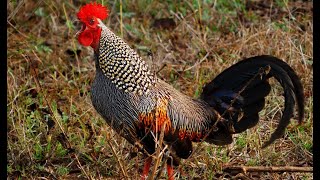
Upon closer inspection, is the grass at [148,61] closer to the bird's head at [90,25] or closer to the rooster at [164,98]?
the rooster at [164,98]

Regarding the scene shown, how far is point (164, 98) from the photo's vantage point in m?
4.44

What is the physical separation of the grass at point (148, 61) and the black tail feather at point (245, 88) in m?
0.35

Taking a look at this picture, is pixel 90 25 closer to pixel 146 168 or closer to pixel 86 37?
pixel 86 37

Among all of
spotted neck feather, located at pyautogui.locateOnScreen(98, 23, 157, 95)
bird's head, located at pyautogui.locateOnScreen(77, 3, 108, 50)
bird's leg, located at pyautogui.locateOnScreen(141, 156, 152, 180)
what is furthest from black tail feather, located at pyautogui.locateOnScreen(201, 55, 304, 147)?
bird's head, located at pyautogui.locateOnScreen(77, 3, 108, 50)

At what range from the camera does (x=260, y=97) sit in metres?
4.46

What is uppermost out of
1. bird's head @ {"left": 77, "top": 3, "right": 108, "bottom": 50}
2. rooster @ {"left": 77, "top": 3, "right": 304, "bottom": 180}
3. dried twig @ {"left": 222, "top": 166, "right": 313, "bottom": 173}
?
bird's head @ {"left": 77, "top": 3, "right": 108, "bottom": 50}

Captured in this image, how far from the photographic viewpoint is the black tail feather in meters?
4.29

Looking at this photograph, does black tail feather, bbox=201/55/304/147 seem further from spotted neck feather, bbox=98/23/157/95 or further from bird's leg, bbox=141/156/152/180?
bird's leg, bbox=141/156/152/180

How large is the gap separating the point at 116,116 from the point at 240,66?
3.06 feet

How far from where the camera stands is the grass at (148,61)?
4914 millimetres

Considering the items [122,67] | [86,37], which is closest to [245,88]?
[122,67]

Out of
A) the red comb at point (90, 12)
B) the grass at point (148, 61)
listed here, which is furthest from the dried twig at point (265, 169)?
the red comb at point (90, 12)

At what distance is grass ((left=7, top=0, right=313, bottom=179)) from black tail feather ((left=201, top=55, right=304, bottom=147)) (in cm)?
35

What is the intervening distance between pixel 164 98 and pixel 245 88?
21.3 inches
